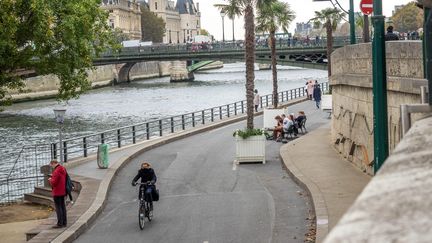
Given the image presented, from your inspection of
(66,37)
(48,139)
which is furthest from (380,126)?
(48,139)

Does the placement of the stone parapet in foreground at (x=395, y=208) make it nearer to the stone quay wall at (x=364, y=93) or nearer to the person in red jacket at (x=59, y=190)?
the stone quay wall at (x=364, y=93)

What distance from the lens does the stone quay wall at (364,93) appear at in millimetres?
14466

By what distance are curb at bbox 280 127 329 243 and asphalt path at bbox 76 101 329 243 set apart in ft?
0.73

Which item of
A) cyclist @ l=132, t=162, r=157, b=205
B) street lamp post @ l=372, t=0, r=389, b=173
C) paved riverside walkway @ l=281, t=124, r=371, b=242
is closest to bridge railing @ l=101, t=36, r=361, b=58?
paved riverside walkway @ l=281, t=124, r=371, b=242

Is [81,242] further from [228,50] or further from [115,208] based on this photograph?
[228,50]

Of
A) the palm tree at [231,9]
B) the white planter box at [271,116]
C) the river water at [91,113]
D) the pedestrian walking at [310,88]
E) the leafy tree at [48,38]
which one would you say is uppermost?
the palm tree at [231,9]

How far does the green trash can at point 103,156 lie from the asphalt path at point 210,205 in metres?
0.63

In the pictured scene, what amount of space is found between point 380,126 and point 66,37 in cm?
1622

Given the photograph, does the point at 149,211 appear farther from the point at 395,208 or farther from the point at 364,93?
the point at 395,208

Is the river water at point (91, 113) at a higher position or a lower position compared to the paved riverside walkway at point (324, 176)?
lower

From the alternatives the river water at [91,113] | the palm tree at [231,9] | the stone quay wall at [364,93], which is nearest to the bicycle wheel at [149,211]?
the stone quay wall at [364,93]

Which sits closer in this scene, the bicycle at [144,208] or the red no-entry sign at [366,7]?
the bicycle at [144,208]

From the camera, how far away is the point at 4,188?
2589 centimetres

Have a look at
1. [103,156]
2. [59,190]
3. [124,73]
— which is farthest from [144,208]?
[124,73]
